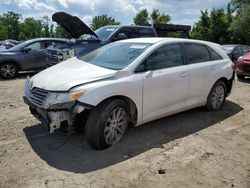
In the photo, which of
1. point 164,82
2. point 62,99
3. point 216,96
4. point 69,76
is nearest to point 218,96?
point 216,96

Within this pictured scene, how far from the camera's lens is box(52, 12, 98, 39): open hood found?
30.9 feet

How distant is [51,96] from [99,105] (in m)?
0.67

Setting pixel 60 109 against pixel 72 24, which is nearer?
pixel 60 109

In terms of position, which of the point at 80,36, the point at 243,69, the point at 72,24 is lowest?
the point at 243,69

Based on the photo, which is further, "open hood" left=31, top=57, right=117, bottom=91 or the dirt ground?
"open hood" left=31, top=57, right=117, bottom=91

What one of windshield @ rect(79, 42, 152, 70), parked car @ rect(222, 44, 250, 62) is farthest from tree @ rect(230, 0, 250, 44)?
windshield @ rect(79, 42, 152, 70)

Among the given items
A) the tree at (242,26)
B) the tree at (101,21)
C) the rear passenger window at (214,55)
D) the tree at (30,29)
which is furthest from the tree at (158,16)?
the rear passenger window at (214,55)

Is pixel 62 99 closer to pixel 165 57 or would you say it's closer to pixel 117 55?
pixel 117 55

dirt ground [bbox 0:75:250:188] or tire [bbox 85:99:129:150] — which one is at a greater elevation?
tire [bbox 85:99:129:150]

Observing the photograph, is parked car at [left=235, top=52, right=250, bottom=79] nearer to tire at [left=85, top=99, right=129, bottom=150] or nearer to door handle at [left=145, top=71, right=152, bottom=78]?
door handle at [left=145, top=71, right=152, bottom=78]

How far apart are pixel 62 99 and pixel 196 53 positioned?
3.08 meters

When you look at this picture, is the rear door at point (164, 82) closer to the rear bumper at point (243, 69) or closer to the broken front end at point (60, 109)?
the broken front end at point (60, 109)

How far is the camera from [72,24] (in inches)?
384

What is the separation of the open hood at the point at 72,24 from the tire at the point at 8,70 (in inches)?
105
